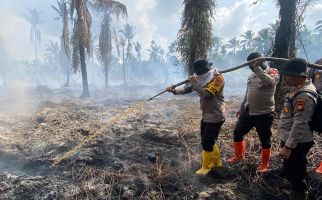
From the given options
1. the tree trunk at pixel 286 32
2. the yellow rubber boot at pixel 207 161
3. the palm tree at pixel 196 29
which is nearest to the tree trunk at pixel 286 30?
the tree trunk at pixel 286 32

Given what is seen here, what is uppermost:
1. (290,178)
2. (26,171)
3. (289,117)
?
(289,117)

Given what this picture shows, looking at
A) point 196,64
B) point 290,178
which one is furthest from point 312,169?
point 196,64

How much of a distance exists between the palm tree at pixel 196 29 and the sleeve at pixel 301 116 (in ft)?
22.7

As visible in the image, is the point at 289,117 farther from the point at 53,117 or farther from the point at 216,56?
the point at 216,56

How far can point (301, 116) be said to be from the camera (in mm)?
2861

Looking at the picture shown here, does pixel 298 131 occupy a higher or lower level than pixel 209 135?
higher

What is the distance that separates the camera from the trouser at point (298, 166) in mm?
3068

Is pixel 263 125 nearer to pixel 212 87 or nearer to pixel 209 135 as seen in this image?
pixel 209 135

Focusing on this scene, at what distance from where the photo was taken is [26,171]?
480 cm

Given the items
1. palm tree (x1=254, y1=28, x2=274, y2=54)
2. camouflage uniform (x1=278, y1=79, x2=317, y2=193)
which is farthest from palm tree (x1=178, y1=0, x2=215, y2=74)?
palm tree (x1=254, y1=28, x2=274, y2=54)

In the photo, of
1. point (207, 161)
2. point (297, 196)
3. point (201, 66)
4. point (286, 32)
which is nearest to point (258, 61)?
point (201, 66)

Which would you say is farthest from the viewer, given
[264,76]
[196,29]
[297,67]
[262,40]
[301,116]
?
[262,40]

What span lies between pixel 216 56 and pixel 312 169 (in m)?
60.0

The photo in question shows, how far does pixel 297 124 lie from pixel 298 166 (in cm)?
52
